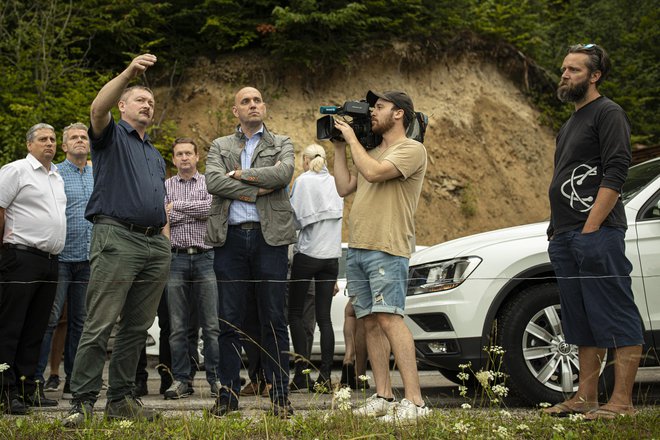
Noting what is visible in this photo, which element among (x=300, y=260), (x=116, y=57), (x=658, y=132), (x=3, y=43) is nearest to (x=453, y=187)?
(x=658, y=132)

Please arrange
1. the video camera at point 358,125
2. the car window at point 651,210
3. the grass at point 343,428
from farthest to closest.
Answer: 1. the car window at point 651,210
2. the video camera at point 358,125
3. the grass at point 343,428

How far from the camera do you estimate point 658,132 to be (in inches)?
867

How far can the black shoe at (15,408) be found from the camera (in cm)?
623

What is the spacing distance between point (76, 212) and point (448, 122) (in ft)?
45.8

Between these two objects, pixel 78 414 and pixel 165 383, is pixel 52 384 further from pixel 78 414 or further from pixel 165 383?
pixel 78 414

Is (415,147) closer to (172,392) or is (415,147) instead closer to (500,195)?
(172,392)

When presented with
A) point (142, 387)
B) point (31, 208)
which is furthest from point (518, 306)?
point (31, 208)

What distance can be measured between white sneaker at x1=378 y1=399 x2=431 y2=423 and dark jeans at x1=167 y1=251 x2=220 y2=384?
2.95 metres

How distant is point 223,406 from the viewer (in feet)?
18.8

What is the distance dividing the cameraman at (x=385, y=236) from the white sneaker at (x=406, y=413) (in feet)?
0.55

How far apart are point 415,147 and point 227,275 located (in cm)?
163

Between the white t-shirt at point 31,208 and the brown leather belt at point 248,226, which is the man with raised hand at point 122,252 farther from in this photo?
the white t-shirt at point 31,208

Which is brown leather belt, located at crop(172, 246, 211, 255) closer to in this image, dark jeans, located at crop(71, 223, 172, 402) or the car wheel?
dark jeans, located at crop(71, 223, 172, 402)

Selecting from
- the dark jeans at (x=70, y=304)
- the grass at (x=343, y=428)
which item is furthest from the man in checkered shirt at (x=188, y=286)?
the grass at (x=343, y=428)
